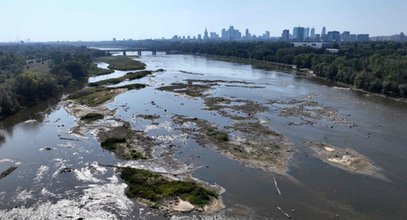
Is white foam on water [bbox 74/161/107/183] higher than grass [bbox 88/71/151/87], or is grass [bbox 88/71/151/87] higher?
grass [bbox 88/71/151/87]

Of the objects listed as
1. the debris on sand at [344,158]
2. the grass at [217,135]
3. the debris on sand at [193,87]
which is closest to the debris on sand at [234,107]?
the debris on sand at [193,87]

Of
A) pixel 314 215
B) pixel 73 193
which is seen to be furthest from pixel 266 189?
pixel 73 193

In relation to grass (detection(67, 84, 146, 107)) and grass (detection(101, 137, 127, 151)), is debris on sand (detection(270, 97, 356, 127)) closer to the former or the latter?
grass (detection(101, 137, 127, 151))

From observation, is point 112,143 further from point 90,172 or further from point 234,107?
point 234,107

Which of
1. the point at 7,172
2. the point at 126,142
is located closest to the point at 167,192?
the point at 126,142

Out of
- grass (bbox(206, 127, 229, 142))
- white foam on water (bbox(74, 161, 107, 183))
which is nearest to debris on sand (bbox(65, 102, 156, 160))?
white foam on water (bbox(74, 161, 107, 183))

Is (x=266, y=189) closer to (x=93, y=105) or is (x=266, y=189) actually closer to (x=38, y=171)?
(x=38, y=171)
